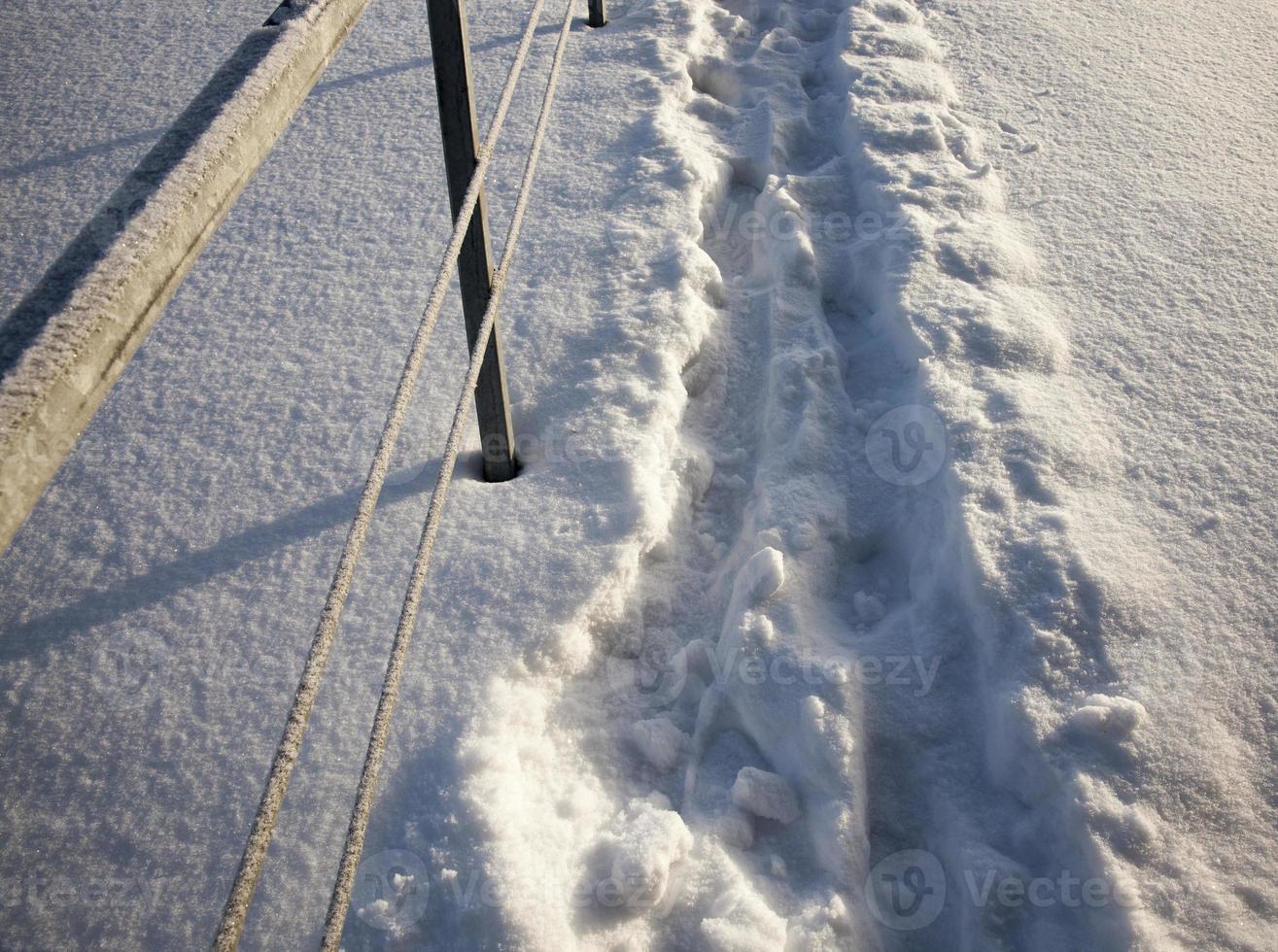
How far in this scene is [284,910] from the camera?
3.17ft

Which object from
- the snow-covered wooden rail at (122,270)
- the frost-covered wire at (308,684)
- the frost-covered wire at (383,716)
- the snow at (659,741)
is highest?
the snow-covered wooden rail at (122,270)

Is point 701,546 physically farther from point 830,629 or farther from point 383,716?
point 383,716

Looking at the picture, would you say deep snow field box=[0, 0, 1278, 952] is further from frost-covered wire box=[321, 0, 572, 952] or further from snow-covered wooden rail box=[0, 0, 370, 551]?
snow-covered wooden rail box=[0, 0, 370, 551]

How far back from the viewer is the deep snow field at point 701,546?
3.32 ft

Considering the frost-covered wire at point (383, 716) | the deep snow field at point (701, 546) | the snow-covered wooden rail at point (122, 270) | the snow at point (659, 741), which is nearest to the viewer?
the snow-covered wooden rail at point (122, 270)

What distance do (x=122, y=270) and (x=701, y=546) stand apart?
1.03m

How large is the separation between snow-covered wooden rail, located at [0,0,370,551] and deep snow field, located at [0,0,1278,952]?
0.71 meters

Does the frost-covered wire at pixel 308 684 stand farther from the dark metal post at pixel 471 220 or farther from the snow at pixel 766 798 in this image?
the snow at pixel 766 798

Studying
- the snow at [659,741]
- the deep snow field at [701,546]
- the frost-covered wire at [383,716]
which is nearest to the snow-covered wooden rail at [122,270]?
the frost-covered wire at [383,716]

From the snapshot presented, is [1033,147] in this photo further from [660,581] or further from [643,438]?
[660,581]

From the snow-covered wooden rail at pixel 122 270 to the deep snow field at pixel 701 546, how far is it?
0.71 meters

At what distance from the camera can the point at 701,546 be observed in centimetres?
144

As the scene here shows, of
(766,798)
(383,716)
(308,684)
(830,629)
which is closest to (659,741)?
(766,798)

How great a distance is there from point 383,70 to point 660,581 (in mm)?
1860
